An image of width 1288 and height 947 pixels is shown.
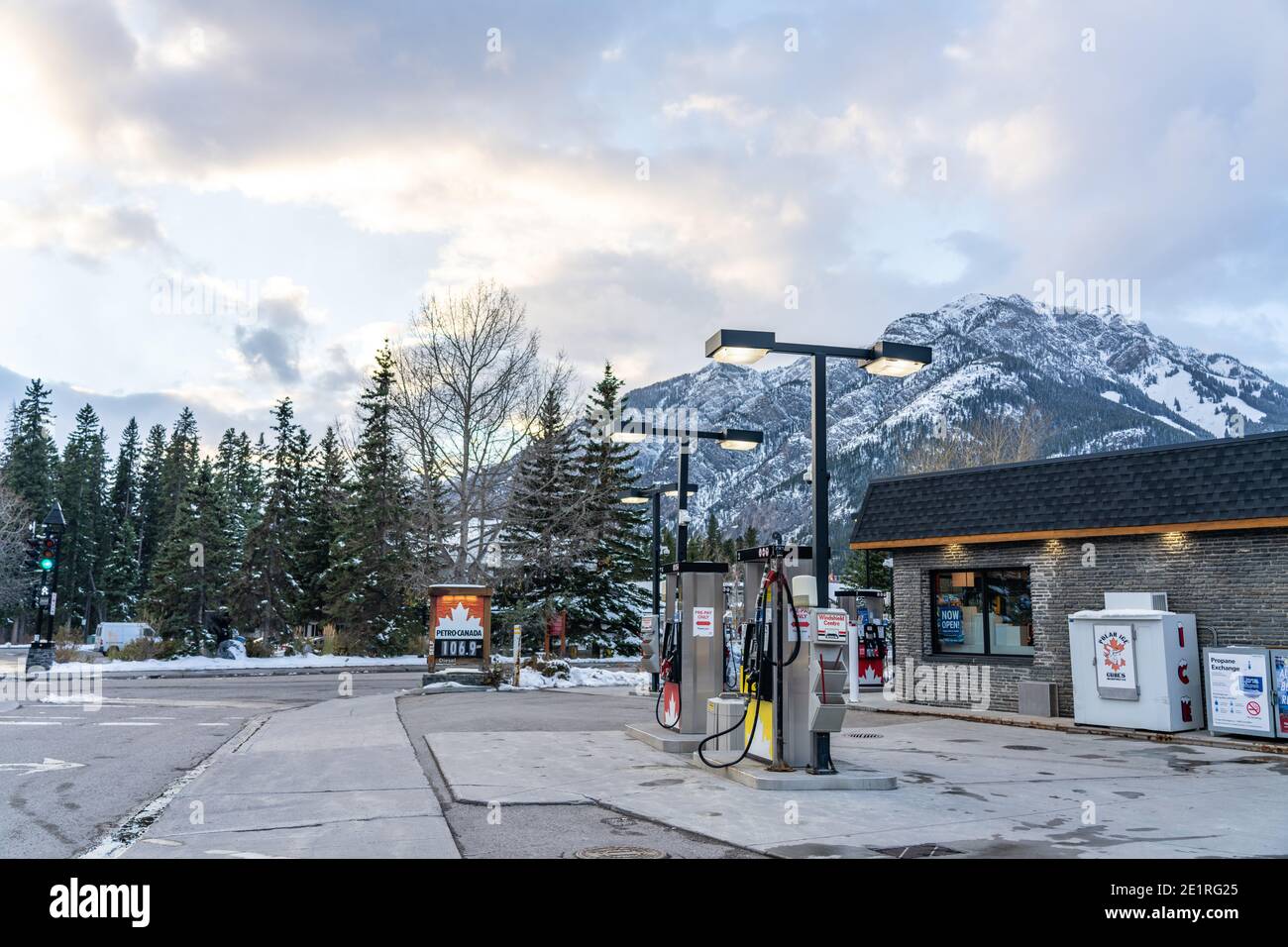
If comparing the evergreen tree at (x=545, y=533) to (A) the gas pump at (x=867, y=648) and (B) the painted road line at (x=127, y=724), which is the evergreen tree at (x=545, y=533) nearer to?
(A) the gas pump at (x=867, y=648)

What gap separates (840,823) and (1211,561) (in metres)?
11.8

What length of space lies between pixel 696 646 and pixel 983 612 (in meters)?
9.61

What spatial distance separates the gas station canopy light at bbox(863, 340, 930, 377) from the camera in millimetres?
11094

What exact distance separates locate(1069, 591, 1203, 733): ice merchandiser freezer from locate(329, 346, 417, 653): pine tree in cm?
3406

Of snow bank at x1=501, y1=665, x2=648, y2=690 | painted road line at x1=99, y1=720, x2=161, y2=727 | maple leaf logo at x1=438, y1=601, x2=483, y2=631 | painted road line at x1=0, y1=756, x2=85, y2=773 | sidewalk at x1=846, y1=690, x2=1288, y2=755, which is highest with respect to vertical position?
maple leaf logo at x1=438, y1=601, x2=483, y2=631

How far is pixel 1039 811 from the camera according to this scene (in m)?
8.31

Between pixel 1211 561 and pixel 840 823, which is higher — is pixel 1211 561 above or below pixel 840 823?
above

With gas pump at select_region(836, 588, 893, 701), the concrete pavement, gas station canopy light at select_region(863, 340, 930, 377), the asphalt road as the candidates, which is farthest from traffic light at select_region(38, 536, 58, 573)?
gas station canopy light at select_region(863, 340, 930, 377)

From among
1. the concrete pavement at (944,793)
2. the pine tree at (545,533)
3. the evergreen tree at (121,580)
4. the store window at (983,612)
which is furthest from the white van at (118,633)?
the store window at (983,612)

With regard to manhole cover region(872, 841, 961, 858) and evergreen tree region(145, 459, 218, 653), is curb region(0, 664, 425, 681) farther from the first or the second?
manhole cover region(872, 841, 961, 858)

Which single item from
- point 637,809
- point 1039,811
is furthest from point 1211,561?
point 637,809

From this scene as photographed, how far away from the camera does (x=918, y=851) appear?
6629mm
